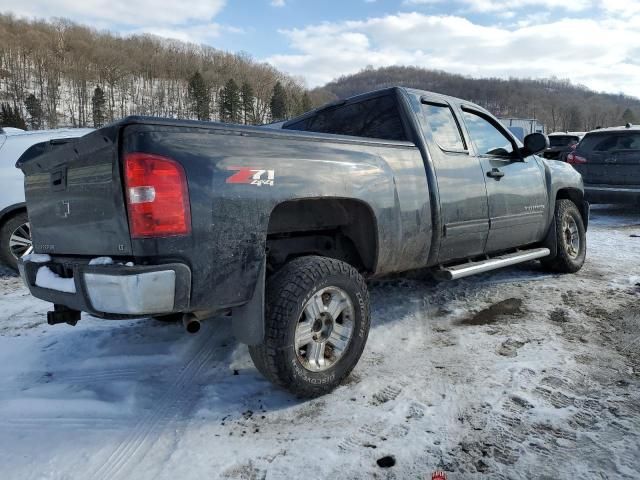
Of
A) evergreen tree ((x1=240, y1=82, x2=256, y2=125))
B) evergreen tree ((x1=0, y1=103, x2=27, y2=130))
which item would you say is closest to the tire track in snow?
evergreen tree ((x1=0, y1=103, x2=27, y2=130))

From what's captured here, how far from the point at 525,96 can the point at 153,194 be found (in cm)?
11899

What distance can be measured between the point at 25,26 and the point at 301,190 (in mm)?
113640

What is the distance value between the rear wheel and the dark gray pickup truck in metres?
2.85

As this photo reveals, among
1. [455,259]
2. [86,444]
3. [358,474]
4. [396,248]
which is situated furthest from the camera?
[455,259]

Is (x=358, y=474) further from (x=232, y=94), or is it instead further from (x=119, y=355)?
(x=232, y=94)

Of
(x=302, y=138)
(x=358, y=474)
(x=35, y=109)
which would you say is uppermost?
(x=35, y=109)

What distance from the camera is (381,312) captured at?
3.94 meters

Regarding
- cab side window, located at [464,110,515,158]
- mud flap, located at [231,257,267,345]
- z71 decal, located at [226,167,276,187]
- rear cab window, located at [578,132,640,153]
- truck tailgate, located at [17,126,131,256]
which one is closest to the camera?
truck tailgate, located at [17,126,131,256]

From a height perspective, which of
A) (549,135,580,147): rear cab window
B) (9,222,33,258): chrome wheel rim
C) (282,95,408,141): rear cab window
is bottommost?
(9,222,33,258): chrome wheel rim

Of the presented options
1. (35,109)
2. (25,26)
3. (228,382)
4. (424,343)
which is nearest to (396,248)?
(424,343)

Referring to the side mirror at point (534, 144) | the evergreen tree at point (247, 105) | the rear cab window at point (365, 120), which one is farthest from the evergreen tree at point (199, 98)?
the side mirror at point (534, 144)

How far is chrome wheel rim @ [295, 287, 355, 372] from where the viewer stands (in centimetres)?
254

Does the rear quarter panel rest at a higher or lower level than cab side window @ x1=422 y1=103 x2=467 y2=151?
lower

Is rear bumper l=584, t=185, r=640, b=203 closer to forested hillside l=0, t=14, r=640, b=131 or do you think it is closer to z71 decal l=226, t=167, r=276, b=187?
z71 decal l=226, t=167, r=276, b=187
